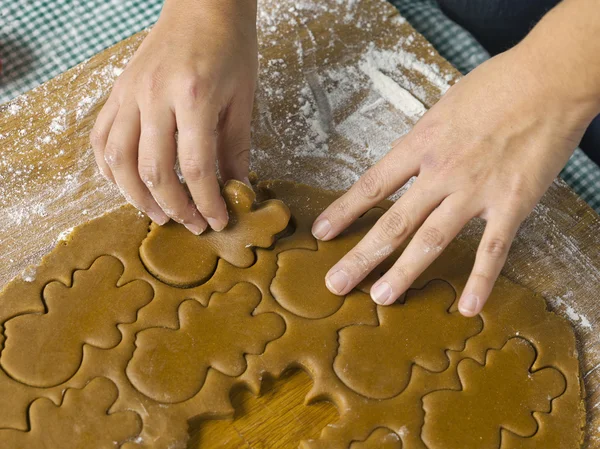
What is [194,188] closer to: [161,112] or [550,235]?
[161,112]

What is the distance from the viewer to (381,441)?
4.97ft

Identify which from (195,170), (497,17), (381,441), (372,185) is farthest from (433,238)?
(497,17)

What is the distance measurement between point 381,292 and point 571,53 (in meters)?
0.73

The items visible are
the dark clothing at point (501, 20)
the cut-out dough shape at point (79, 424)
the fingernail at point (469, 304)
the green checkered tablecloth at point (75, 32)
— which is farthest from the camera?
the green checkered tablecloth at point (75, 32)

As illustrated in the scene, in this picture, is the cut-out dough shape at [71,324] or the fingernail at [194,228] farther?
the fingernail at [194,228]

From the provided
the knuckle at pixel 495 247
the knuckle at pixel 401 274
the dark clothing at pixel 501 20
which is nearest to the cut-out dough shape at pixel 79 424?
the knuckle at pixel 401 274

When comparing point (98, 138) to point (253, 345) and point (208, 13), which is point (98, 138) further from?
point (253, 345)

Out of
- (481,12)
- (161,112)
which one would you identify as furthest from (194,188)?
(481,12)

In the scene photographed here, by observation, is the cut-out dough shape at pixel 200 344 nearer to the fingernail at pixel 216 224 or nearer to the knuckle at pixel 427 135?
the fingernail at pixel 216 224

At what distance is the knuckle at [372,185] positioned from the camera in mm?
1714

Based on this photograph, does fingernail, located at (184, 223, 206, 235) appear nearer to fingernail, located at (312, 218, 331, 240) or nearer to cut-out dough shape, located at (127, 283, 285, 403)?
cut-out dough shape, located at (127, 283, 285, 403)

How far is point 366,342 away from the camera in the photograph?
5.36ft

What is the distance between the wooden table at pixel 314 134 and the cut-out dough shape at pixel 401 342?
16 centimetres

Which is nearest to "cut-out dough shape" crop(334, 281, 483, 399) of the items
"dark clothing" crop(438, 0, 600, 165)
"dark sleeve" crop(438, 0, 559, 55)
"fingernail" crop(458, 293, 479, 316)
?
"fingernail" crop(458, 293, 479, 316)
